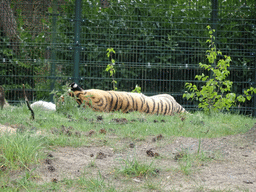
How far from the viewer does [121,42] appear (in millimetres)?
7301

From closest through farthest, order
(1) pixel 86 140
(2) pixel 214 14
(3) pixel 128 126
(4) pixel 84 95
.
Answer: (1) pixel 86 140 → (3) pixel 128 126 → (4) pixel 84 95 → (2) pixel 214 14

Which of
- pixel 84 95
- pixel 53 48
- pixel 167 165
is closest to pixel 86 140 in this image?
pixel 167 165

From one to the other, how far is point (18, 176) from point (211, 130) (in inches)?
97.0

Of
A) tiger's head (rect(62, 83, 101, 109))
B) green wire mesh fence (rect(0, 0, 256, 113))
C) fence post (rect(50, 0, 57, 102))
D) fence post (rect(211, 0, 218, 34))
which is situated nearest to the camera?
tiger's head (rect(62, 83, 101, 109))

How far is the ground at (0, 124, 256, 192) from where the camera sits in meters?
2.31

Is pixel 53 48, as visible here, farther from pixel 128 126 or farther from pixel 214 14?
pixel 128 126

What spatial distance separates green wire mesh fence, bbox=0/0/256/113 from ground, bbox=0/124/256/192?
156 inches

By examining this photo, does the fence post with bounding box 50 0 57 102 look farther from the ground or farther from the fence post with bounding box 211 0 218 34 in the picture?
the ground

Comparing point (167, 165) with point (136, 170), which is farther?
point (167, 165)

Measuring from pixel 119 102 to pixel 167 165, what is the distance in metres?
3.30

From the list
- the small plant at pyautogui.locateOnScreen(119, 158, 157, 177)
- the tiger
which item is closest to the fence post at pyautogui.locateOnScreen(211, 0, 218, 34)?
the tiger

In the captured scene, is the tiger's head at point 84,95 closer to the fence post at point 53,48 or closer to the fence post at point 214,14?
the fence post at point 53,48

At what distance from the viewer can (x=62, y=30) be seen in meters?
7.32

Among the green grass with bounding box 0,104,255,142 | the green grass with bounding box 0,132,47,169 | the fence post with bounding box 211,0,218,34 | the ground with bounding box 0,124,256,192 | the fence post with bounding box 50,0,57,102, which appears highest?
the fence post with bounding box 211,0,218,34
